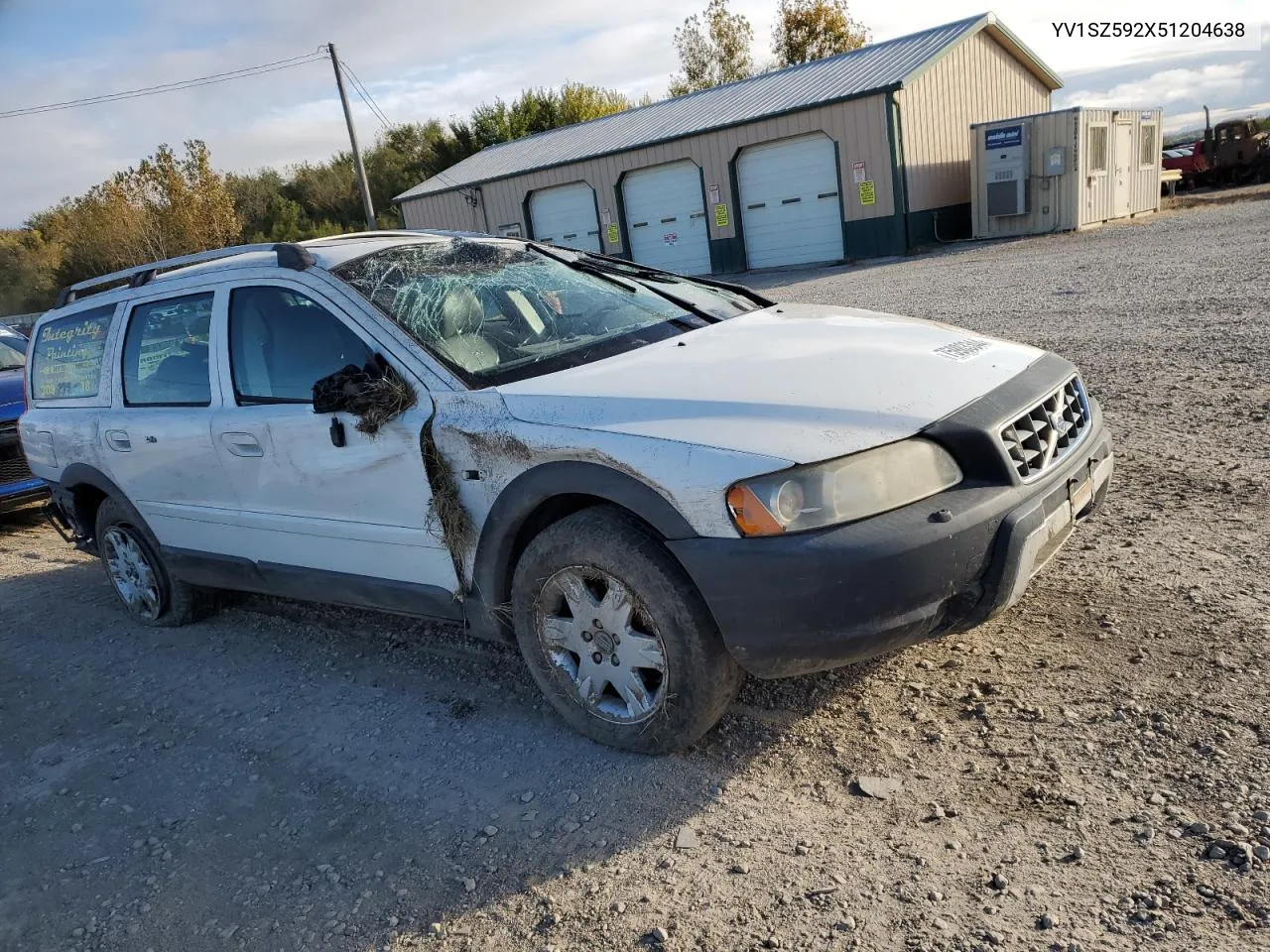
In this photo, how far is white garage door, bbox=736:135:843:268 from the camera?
72.0 feet

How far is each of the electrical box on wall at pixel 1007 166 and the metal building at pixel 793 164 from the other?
1.52m

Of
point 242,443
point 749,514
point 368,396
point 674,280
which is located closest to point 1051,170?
point 674,280

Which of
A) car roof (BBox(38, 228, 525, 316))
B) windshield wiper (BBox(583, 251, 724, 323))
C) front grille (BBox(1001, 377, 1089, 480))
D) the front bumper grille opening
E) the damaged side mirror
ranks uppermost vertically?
car roof (BBox(38, 228, 525, 316))

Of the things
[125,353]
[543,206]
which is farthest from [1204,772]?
[543,206]

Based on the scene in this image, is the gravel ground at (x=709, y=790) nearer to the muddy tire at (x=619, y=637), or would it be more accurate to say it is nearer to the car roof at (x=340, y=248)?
the muddy tire at (x=619, y=637)

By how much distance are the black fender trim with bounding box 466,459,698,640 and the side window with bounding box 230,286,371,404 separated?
2.85 feet

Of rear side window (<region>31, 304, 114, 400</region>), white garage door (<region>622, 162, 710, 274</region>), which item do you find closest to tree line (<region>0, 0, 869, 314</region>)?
white garage door (<region>622, 162, 710, 274</region>)

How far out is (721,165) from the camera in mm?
23078

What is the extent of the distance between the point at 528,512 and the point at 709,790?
1.05 meters

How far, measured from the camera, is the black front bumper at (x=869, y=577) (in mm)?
2705

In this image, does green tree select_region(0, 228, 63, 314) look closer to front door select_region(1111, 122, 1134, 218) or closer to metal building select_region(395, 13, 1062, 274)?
metal building select_region(395, 13, 1062, 274)

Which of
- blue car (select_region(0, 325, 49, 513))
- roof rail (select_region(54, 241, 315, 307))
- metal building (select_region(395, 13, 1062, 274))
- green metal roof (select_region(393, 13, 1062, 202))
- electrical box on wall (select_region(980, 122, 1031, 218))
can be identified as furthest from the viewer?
green metal roof (select_region(393, 13, 1062, 202))

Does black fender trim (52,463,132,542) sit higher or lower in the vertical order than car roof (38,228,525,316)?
lower

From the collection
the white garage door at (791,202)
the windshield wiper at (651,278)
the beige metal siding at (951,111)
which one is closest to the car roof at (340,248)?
the windshield wiper at (651,278)
